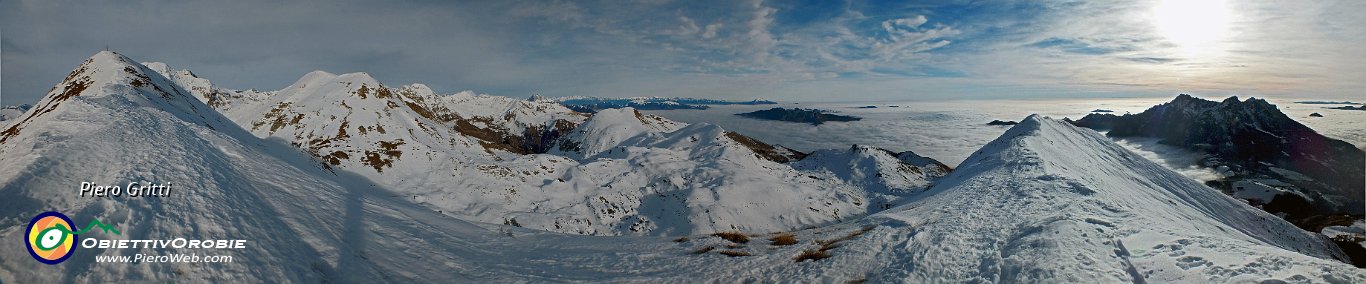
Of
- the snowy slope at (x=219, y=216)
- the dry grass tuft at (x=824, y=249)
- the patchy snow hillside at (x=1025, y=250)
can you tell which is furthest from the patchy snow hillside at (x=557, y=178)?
the dry grass tuft at (x=824, y=249)

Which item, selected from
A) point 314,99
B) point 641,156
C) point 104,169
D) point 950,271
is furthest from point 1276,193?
point 314,99

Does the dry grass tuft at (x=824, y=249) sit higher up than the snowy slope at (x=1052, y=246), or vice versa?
the snowy slope at (x=1052, y=246)

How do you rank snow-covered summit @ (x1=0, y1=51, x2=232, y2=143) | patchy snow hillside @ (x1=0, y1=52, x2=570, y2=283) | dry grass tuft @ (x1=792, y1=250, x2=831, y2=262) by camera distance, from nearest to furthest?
patchy snow hillside @ (x1=0, y1=52, x2=570, y2=283), dry grass tuft @ (x1=792, y1=250, x2=831, y2=262), snow-covered summit @ (x1=0, y1=51, x2=232, y2=143)

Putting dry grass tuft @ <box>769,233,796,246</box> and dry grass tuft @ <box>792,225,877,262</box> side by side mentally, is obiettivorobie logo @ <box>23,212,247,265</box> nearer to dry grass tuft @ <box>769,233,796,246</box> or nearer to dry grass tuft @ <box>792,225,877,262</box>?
dry grass tuft @ <box>792,225,877,262</box>

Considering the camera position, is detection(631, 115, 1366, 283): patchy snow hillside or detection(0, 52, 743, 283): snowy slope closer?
detection(0, 52, 743, 283): snowy slope

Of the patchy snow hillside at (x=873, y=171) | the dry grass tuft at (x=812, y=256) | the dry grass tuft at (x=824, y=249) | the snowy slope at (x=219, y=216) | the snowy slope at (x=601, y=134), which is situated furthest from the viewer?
the snowy slope at (x=601, y=134)

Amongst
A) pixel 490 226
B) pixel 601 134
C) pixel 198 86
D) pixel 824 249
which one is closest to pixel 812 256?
pixel 824 249

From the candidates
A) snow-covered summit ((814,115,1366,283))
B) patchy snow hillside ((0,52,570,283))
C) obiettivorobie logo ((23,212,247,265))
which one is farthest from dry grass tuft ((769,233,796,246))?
obiettivorobie logo ((23,212,247,265))

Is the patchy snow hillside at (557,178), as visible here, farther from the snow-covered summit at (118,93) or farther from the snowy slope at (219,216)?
the snowy slope at (219,216)

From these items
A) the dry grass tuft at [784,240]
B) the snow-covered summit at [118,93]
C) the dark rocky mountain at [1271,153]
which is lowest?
the dark rocky mountain at [1271,153]
